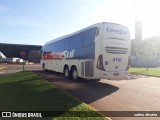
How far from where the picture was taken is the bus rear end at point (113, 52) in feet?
47.2

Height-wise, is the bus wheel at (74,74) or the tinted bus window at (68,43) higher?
the tinted bus window at (68,43)

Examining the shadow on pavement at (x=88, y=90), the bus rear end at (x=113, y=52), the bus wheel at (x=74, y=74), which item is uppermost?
the bus rear end at (x=113, y=52)

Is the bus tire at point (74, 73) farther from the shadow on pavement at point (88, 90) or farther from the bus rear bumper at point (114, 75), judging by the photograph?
the bus rear bumper at point (114, 75)

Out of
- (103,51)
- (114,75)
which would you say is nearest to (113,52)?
(103,51)

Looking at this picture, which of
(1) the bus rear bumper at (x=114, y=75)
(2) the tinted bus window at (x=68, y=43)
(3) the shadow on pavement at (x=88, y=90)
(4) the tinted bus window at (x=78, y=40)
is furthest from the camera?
(2) the tinted bus window at (x=68, y=43)

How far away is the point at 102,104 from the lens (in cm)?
942

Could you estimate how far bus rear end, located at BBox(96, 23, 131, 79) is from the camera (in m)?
14.4

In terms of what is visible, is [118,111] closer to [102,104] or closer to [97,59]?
[102,104]

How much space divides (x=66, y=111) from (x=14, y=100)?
2.92m

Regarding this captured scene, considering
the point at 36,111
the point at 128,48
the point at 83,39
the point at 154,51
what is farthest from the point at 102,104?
the point at 154,51

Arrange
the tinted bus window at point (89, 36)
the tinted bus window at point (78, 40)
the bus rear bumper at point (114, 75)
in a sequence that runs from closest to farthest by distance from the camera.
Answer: the bus rear bumper at point (114, 75), the tinted bus window at point (89, 36), the tinted bus window at point (78, 40)

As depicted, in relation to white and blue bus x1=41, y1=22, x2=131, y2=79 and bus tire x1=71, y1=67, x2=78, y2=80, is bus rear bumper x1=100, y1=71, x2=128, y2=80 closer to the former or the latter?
white and blue bus x1=41, y1=22, x2=131, y2=79

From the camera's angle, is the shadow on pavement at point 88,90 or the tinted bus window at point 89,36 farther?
the tinted bus window at point 89,36

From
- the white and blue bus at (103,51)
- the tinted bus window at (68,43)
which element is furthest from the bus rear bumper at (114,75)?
the tinted bus window at (68,43)
